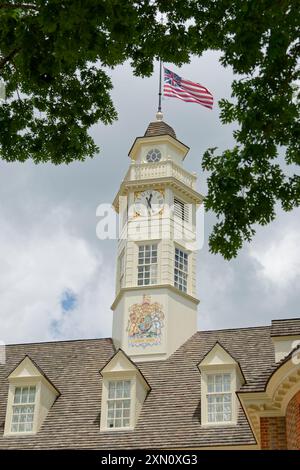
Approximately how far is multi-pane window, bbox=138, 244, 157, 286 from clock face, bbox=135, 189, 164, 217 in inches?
61.9

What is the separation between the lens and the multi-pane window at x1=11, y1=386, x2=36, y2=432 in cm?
2480

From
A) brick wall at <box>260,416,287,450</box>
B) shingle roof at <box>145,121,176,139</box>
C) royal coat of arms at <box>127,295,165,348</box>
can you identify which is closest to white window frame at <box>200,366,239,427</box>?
royal coat of arms at <box>127,295,165,348</box>

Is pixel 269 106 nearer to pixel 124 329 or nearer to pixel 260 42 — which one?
pixel 260 42

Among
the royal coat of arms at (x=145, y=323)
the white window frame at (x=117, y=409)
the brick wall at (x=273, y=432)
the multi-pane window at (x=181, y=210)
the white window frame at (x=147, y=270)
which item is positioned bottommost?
the brick wall at (x=273, y=432)

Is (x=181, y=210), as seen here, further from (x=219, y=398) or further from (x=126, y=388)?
(x=219, y=398)

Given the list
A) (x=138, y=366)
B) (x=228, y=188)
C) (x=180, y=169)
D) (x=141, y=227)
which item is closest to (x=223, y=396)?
(x=138, y=366)

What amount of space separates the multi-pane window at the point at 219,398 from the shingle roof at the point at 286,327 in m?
3.81

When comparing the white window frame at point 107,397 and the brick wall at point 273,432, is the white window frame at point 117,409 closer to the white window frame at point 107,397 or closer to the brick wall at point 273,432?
the white window frame at point 107,397

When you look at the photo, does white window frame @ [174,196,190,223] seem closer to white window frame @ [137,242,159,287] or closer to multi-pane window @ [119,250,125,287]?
white window frame @ [137,242,159,287]

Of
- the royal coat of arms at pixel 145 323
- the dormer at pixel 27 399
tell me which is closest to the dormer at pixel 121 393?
the dormer at pixel 27 399

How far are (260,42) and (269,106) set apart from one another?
919mm

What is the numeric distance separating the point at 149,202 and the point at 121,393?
9.71 meters

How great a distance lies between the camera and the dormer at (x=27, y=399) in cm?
2481
